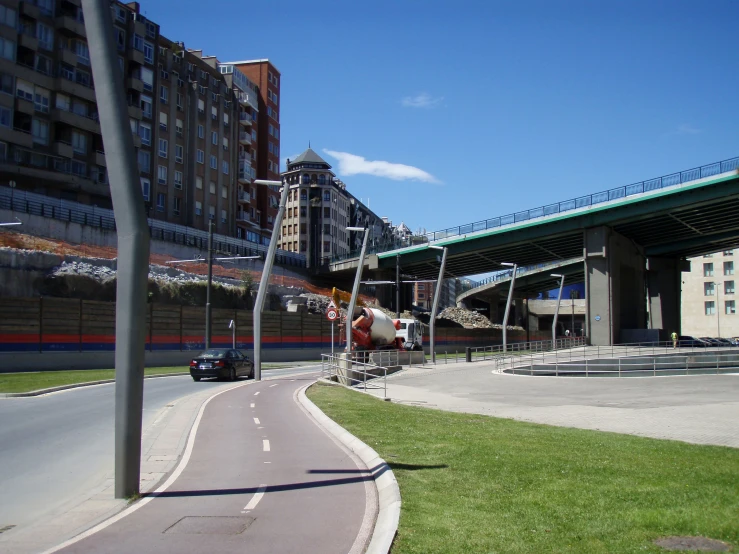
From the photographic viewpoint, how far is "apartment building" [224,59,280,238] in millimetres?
93188

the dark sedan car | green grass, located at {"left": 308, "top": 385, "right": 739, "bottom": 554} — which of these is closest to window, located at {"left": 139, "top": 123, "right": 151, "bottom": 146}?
the dark sedan car

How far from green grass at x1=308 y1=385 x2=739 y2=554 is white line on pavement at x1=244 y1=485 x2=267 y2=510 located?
1.77m

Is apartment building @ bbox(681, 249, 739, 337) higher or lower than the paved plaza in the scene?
higher

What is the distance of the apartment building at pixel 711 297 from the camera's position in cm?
10419

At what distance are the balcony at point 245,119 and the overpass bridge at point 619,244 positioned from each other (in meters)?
20.3

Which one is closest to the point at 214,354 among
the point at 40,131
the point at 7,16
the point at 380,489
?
the point at 380,489

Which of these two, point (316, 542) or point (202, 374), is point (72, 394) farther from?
point (316, 542)

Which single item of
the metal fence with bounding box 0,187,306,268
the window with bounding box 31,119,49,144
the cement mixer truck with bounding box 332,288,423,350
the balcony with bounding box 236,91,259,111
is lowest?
the cement mixer truck with bounding box 332,288,423,350

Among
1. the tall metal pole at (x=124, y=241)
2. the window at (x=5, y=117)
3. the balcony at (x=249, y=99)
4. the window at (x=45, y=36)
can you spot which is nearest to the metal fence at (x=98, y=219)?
the window at (x=5, y=117)

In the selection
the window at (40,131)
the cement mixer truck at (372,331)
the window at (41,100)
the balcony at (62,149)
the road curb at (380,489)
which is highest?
the window at (41,100)

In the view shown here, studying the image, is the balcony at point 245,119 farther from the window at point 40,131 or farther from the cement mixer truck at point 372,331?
the cement mixer truck at point 372,331

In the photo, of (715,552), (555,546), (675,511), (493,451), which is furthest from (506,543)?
Result: (493,451)

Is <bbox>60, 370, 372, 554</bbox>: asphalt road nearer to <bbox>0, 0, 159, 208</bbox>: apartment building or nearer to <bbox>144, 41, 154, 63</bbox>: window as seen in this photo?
<bbox>0, 0, 159, 208</bbox>: apartment building

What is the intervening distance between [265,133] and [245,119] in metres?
7.56
